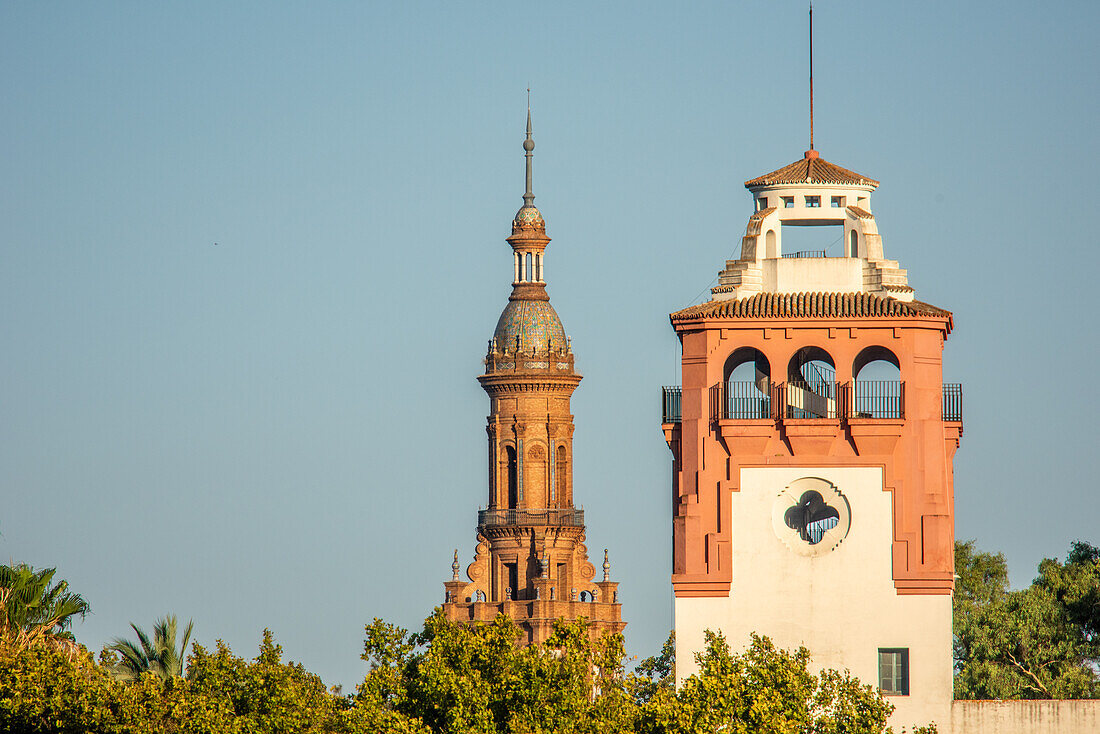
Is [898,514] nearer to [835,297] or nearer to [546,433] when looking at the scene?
[835,297]

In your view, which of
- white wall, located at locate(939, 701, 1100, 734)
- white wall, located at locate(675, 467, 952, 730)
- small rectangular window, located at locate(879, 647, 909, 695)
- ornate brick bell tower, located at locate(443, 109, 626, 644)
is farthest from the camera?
ornate brick bell tower, located at locate(443, 109, 626, 644)

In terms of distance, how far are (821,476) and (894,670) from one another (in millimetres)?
4864

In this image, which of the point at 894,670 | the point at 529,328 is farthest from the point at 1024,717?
the point at 529,328

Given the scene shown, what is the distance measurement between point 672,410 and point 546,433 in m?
68.2

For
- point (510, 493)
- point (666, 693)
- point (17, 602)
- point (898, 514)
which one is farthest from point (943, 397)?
point (510, 493)

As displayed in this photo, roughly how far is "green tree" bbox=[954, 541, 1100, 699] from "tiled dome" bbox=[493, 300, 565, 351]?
52072 mm

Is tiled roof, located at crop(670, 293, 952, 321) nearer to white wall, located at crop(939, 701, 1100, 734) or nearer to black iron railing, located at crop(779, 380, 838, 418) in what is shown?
black iron railing, located at crop(779, 380, 838, 418)

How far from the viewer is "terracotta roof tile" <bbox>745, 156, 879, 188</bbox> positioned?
239ft

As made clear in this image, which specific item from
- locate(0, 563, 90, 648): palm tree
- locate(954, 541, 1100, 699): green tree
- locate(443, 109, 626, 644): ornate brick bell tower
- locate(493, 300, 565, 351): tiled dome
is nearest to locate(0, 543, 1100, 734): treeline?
locate(0, 563, 90, 648): palm tree

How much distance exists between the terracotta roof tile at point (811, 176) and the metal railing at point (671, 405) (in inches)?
219

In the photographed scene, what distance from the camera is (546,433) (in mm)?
140000

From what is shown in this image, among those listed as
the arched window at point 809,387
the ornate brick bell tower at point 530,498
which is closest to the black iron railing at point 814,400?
the arched window at point 809,387

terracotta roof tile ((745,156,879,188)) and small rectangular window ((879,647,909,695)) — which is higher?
terracotta roof tile ((745,156,879,188))

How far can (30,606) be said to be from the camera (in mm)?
63125
